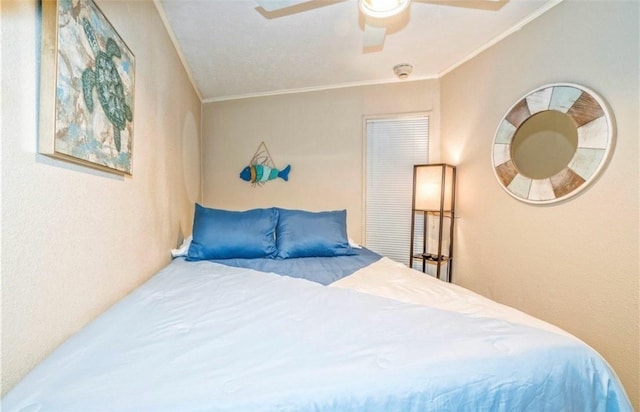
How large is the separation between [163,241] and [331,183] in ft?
5.39

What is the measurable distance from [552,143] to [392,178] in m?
1.30

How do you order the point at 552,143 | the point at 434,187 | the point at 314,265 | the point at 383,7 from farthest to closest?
the point at 434,187 → the point at 314,265 → the point at 552,143 → the point at 383,7

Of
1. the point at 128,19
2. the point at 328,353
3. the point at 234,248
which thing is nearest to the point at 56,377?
the point at 328,353

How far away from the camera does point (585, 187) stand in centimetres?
150

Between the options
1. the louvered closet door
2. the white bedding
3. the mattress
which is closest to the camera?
the mattress

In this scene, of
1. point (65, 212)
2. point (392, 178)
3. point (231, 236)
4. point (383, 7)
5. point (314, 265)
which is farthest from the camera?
point (392, 178)

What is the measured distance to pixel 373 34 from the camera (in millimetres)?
1656

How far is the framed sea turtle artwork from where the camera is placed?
0.82m

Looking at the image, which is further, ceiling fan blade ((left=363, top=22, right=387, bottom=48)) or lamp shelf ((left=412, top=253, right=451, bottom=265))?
lamp shelf ((left=412, top=253, right=451, bottom=265))

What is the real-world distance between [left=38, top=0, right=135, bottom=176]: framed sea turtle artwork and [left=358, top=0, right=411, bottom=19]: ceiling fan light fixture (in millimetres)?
1165

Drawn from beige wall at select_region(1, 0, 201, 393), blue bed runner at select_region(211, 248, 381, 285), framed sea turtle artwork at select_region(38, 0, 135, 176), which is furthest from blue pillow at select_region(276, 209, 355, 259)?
framed sea turtle artwork at select_region(38, 0, 135, 176)

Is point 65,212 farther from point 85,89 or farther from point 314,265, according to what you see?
point 314,265

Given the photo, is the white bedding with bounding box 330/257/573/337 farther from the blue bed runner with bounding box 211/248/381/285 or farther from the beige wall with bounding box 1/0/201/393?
the beige wall with bounding box 1/0/201/393

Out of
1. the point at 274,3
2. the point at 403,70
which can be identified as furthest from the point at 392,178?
the point at 274,3
